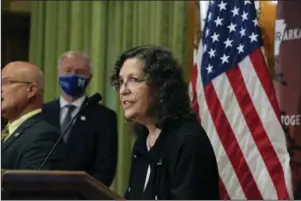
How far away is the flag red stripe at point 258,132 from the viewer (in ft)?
11.7

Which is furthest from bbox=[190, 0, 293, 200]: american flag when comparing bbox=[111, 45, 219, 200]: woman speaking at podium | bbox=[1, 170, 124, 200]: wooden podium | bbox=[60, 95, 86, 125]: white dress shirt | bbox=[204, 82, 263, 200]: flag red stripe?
bbox=[1, 170, 124, 200]: wooden podium

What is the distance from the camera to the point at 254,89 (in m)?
3.71

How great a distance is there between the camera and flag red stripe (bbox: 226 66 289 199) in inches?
140

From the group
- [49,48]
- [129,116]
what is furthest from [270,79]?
[49,48]

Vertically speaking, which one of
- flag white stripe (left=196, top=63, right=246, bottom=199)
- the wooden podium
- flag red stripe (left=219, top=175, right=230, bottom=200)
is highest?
the wooden podium

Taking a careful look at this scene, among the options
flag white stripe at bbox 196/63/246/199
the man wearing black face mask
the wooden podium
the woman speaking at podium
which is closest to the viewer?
the wooden podium

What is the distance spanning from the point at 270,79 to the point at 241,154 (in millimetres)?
430

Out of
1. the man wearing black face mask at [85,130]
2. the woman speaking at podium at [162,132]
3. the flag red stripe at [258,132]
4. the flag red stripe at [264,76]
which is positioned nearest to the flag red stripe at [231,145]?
the flag red stripe at [258,132]

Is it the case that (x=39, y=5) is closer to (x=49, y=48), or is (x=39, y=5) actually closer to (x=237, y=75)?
(x=49, y=48)

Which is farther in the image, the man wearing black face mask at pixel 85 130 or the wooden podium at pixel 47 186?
the man wearing black face mask at pixel 85 130

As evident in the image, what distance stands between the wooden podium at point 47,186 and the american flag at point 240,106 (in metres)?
2.02

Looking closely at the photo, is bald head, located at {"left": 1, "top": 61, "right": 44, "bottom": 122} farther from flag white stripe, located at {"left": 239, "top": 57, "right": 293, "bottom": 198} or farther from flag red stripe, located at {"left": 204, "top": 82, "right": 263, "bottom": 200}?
flag white stripe, located at {"left": 239, "top": 57, "right": 293, "bottom": 198}

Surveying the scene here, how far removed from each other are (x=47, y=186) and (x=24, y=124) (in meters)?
1.40

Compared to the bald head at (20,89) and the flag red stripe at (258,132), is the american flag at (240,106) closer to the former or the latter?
the flag red stripe at (258,132)
